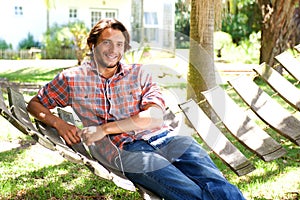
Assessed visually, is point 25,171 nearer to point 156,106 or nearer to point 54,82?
point 54,82

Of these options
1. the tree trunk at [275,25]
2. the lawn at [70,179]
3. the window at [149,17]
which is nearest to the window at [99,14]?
the window at [149,17]

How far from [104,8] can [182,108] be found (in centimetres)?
1605

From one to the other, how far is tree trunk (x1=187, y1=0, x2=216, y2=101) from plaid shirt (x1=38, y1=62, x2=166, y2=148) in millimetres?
2352

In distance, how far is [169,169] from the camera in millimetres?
2775

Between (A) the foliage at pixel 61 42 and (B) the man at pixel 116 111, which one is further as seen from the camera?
(A) the foliage at pixel 61 42

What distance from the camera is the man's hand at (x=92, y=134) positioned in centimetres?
293

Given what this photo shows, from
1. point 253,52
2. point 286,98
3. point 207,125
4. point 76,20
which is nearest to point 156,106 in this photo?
point 207,125

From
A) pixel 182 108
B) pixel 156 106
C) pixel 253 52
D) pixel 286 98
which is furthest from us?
pixel 253 52

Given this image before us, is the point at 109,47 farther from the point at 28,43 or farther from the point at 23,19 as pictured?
the point at 23,19

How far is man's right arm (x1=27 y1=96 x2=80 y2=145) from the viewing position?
300cm

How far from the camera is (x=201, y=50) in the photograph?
539cm

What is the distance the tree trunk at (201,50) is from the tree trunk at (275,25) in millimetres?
4899

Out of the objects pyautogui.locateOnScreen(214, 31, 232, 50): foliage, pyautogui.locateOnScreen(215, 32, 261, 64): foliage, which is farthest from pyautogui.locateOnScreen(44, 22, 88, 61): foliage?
pyautogui.locateOnScreen(215, 32, 261, 64): foliage

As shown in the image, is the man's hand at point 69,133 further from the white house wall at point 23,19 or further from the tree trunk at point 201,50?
the white house wall at point 23,19
